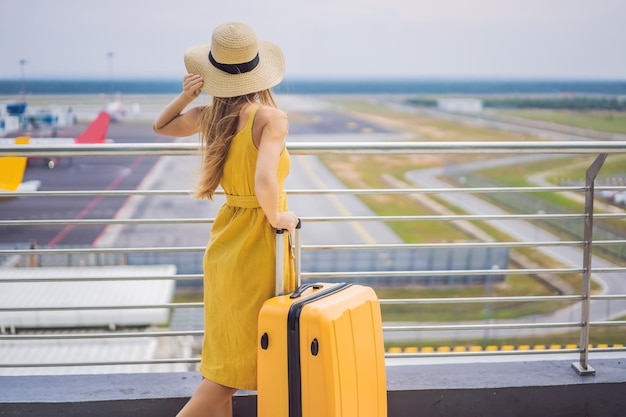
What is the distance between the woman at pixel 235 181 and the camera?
1.59 metres

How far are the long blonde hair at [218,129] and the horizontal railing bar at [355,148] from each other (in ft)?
0.95

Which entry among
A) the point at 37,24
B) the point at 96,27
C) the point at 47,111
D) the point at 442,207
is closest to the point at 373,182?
the point at 442,207

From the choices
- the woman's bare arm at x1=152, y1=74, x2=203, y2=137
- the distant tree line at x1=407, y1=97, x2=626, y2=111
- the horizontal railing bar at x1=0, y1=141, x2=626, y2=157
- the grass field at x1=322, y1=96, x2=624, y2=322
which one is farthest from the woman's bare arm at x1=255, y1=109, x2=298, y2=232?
the distant tree line at x1=407, y1=97, x2=626, y2=111

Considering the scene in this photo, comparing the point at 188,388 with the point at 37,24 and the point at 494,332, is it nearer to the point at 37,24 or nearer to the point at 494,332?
the point at 494,332

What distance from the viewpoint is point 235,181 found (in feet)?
5.47

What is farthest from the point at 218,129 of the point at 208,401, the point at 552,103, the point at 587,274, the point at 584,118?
the point at 552,103

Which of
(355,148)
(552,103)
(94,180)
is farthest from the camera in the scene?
(552,103)

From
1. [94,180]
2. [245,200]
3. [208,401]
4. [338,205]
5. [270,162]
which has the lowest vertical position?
[338,205]

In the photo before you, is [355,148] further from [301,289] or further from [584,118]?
[584,118]

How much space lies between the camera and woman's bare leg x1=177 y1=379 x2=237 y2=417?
1713mm

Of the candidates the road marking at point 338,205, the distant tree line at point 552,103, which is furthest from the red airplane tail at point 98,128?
the distant tree line at point 552,103

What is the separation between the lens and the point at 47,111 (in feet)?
113

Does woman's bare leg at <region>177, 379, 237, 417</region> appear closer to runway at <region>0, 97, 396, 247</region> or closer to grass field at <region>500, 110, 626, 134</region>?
runway at <region>0, 97, 396, 247</region>

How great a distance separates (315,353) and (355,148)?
79cm
